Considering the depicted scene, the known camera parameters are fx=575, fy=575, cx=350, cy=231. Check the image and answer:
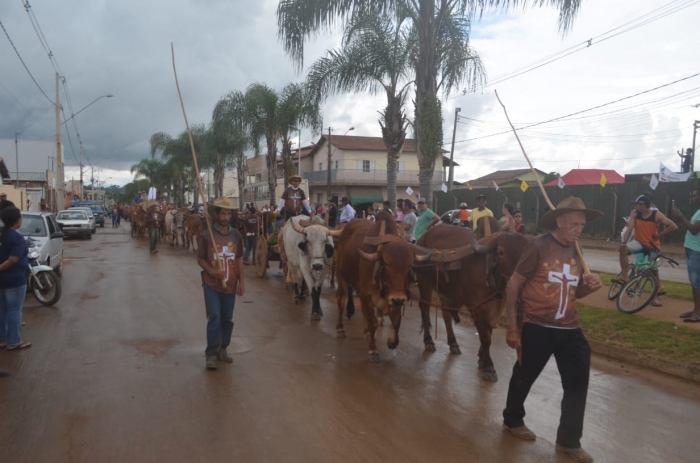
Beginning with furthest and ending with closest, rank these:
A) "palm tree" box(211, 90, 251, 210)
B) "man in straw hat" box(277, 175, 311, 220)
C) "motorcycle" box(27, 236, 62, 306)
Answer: "palm tree" box(211, 90, 251, 210) → "man in straw hat" box(277, 175, 311, 220) → "motorcycle" box(27, 236, 62, 306)

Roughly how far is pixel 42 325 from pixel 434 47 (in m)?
10.3

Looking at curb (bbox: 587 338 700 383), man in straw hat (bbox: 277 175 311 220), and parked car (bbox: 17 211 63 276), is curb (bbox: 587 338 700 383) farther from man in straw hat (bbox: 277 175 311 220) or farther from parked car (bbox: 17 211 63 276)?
parked car (bbox: 17 211 63 276)

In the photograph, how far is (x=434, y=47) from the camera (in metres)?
13.8

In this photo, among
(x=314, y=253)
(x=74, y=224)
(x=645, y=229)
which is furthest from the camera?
(x=74, y=224)

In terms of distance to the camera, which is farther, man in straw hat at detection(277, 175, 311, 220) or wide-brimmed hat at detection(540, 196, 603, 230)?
man in straw hat at detection(277, 175, 311, 220)

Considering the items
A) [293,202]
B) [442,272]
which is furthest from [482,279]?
[293,202]

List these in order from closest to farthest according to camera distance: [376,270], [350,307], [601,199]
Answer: [376,270] → [350,307] → [601,199]

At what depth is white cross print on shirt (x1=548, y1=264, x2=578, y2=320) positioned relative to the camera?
4.50 metres

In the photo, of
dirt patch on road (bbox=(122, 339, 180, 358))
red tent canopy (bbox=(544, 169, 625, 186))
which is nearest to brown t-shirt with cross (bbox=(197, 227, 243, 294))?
dirt patch on road (bbox=(122, 339, 180, 358))

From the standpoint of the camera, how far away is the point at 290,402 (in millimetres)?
5516

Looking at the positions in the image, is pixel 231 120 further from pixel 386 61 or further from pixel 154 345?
pixel 154 345

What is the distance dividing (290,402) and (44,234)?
31.2ft

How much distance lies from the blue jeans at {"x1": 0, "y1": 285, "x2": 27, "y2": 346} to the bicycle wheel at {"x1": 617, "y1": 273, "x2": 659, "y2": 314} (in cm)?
854

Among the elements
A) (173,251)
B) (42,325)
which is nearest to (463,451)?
(42,325)
